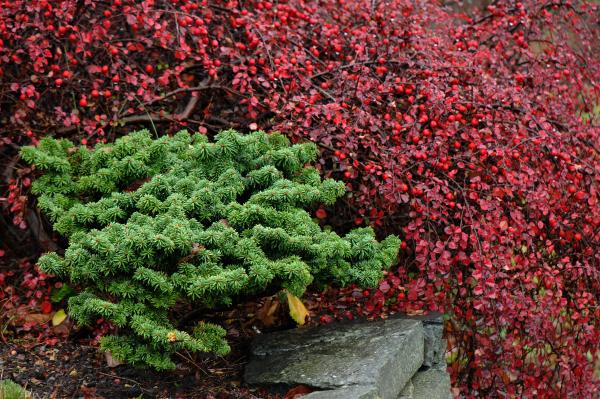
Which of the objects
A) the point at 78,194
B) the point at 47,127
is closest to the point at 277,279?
the point at 78,194

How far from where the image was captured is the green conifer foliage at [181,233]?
298cm

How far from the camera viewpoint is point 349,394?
3.05 metres

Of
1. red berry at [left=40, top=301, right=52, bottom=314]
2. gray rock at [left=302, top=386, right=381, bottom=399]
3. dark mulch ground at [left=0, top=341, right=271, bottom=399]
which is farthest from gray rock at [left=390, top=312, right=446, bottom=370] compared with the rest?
red berry at [left=40, top=301, right=52, bottom=314]

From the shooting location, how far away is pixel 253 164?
3488mm

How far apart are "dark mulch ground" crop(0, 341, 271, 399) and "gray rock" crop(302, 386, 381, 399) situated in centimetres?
37

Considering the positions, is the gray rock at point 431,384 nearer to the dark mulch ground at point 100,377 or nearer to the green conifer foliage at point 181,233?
the green conifer foliage at point 181,233

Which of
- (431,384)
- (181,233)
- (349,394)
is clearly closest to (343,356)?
(349,394)

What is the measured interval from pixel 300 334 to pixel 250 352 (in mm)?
278

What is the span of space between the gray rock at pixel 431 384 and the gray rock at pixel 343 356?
0.08 metres

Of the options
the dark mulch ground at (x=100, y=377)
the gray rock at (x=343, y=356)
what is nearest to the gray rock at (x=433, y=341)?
the gray rock at (x=343, y=356)

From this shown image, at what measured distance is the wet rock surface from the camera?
10.6 ft

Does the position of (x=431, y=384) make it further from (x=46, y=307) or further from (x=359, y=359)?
(x=46, y=307)

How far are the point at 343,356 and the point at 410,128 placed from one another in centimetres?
124

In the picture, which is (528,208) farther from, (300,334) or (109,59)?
(109,59)
